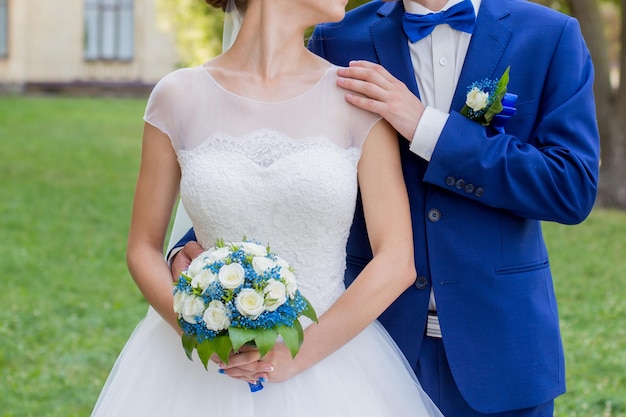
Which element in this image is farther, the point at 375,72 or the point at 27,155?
the point at 27,155

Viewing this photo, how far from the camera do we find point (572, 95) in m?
3.17

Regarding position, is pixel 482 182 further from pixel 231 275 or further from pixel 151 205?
pixel 151 205

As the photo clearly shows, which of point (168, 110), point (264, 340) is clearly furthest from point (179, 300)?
point (168, 110)

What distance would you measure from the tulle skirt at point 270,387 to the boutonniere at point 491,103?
794mm

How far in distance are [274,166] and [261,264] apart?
1.74 feet

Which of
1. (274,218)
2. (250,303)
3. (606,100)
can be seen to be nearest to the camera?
(250,303)

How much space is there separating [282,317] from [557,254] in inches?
363

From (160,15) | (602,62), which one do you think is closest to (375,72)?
(602,62)

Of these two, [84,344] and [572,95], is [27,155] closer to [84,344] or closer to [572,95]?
[84,344]

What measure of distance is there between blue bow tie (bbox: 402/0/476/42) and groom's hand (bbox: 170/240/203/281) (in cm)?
104

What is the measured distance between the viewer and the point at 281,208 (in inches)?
125

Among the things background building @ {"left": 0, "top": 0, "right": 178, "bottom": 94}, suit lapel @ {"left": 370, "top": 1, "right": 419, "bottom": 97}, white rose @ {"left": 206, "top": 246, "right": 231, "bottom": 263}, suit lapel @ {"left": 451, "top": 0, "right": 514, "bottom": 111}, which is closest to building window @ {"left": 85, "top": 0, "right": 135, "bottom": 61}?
background building @ {"left": 0, "top": 0, "right": 178, "bottom": 94}

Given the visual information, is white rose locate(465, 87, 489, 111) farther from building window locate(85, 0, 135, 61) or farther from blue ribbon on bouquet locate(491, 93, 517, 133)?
building window locate(85, 0, 135, 61)

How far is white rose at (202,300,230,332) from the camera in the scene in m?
2.67
